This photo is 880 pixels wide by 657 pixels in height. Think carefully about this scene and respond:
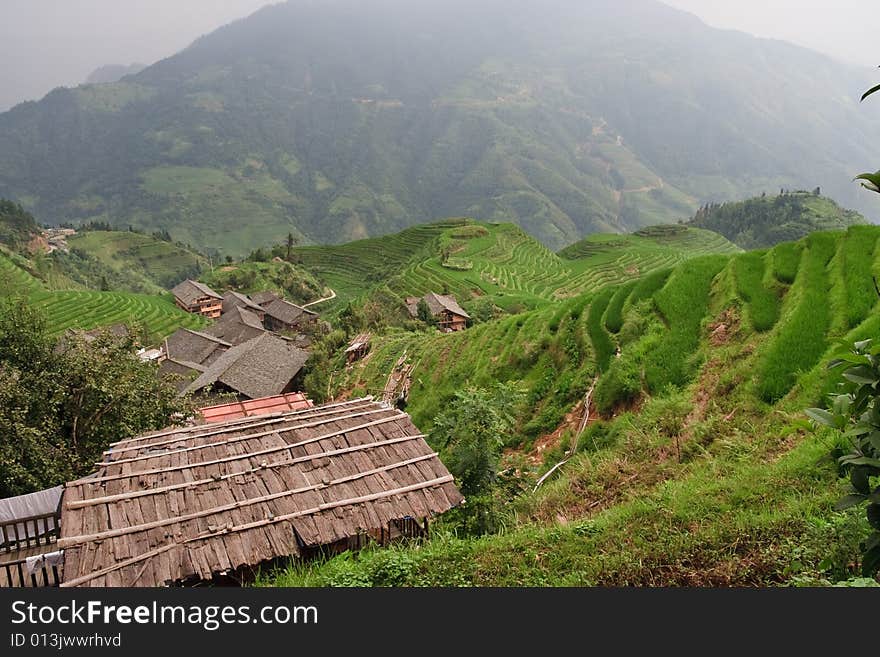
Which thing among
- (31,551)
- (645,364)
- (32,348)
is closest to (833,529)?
(645,364)

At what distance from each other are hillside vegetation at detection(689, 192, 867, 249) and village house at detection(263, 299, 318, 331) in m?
99.1

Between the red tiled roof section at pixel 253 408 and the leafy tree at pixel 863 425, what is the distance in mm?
16330

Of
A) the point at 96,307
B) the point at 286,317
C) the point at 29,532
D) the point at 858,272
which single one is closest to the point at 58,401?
the point at 29,532

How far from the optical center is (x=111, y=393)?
1211 centimetres

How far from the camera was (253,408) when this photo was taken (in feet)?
61.6

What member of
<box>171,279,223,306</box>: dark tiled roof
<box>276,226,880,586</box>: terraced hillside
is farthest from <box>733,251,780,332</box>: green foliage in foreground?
<box>171,279,223,306</box>: dark tiled roof

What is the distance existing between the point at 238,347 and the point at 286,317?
30.9m

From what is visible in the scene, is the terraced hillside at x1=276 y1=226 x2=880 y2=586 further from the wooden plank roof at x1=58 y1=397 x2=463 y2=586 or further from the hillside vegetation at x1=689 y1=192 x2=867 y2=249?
the hillside vegetation at x1=689 y1=192 x2=867 y2=249

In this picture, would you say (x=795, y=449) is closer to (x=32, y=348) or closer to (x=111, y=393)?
(x=111, y=393)

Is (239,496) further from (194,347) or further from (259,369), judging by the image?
(194,347)

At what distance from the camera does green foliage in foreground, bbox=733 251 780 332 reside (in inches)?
423

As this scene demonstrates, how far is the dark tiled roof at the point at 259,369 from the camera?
32.8 metres

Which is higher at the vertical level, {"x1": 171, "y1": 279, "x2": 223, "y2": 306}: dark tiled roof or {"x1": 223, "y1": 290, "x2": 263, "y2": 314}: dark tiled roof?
{"x1": 171, "y1": 279, "x2": 223, "y2": 306}: dark tiled roof

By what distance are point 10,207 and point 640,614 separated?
145 meters
